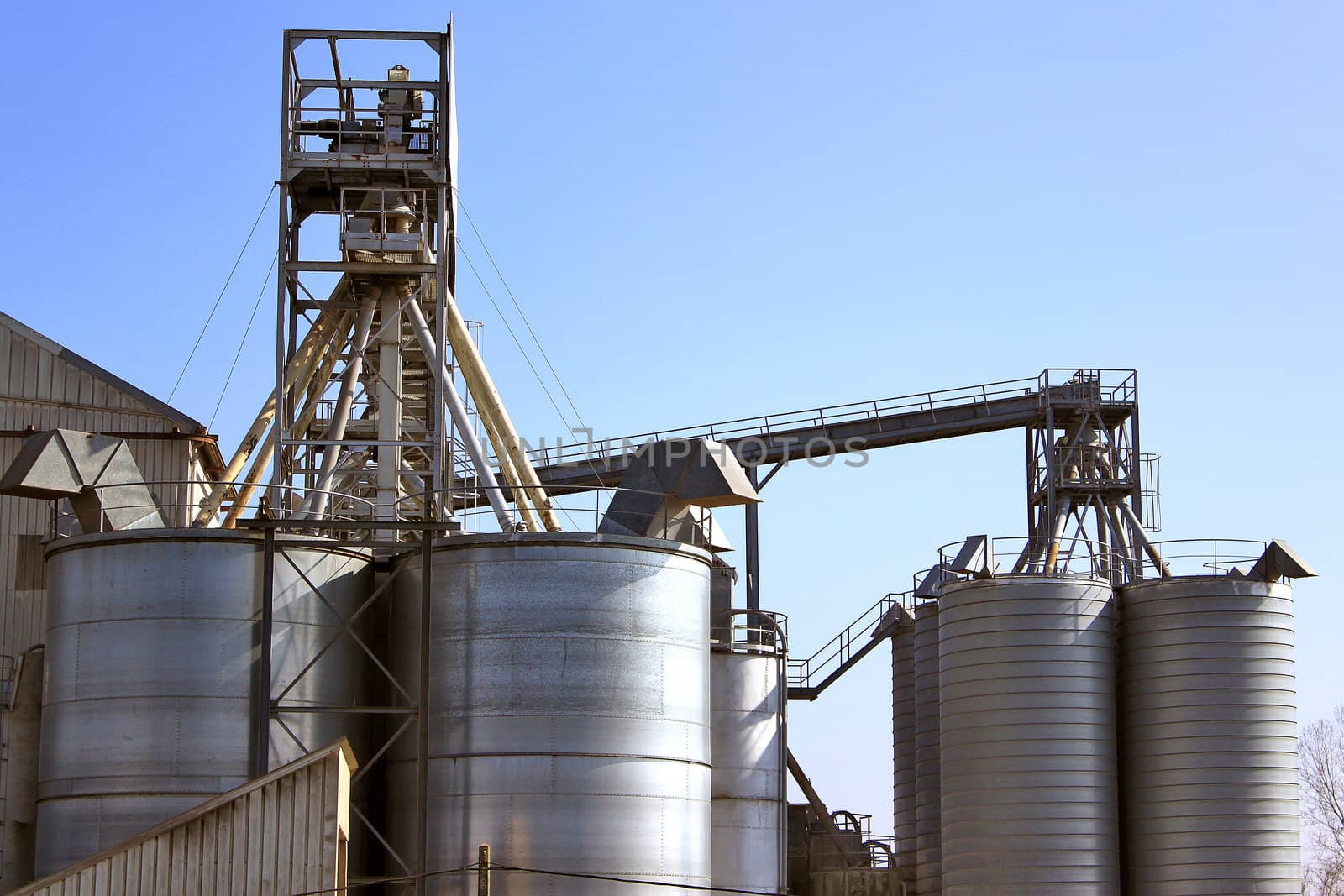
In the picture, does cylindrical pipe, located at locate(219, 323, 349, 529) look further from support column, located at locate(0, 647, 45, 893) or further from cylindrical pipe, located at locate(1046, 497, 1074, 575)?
cylindrical pipe, located at locate(1046, 497, 1074, 575)

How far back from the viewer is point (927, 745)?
4834cm

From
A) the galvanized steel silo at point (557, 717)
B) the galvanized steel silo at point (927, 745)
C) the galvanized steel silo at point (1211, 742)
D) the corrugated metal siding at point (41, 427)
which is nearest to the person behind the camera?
the galvanized steel silo at point (557, 717)

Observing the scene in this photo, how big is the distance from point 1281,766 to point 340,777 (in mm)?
22204

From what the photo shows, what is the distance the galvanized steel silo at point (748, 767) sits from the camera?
135 feet

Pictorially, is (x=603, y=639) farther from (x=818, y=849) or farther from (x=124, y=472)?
(x=818, y=849)

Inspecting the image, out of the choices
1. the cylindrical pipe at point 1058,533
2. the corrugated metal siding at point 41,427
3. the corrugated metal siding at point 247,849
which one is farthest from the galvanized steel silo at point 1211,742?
the corrugated metal siding at point 41,427

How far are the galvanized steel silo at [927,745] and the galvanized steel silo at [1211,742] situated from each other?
21.6ft

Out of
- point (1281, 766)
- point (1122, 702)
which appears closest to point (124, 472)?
point (1122, 702)

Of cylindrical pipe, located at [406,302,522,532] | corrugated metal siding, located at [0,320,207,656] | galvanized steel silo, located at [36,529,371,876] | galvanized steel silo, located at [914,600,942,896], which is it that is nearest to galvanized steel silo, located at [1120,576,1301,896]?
galvanized steel silo, located at [914,600,942,896]

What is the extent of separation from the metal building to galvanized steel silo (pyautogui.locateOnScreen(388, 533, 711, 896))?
1203cm

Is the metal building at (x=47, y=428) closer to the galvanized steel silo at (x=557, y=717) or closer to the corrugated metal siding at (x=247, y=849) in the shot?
the galvanized steel silo at (x=557, y=717)

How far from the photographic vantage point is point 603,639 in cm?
3347

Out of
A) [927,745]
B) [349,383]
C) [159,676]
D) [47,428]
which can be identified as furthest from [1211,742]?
[47,428]

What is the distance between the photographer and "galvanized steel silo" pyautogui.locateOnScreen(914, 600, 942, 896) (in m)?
47.1
